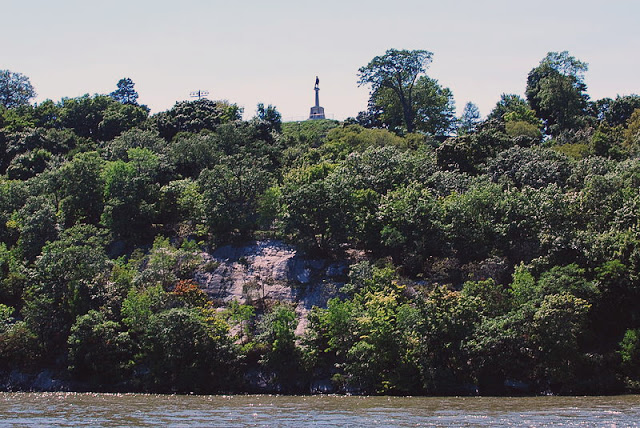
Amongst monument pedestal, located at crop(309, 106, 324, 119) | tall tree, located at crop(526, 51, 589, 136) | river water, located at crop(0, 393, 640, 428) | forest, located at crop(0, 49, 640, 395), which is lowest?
river water, located at crop(0, 393, 640, 428)

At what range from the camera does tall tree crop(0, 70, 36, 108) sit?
99.1 m

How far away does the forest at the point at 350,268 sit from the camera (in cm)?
3803

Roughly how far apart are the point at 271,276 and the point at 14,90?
66.2 meters

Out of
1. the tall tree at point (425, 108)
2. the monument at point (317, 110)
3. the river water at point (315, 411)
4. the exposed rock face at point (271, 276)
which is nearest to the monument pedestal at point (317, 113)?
the monument at point (317, 110)

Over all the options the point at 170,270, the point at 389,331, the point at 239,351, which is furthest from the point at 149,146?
the point at 389,331

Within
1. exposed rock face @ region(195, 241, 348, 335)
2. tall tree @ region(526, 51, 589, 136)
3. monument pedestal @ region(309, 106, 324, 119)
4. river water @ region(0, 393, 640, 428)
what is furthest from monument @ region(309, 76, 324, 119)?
river water @ region(0, 393, 640, 428)

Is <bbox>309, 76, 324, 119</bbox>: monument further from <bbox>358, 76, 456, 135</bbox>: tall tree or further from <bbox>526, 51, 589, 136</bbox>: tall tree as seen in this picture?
<bbox>526, 51, 589, 136</bbox>: tall tree

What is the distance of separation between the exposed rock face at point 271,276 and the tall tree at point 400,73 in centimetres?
3740

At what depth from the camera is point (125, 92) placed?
101 metres

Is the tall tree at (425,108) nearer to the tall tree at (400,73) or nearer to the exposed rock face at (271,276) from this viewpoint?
the tall tree at (400,73)

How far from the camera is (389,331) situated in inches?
1527

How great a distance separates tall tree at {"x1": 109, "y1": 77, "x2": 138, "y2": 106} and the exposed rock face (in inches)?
2173

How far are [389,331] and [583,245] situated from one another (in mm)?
12135

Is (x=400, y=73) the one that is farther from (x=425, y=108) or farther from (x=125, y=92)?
(x=125, y=92)
